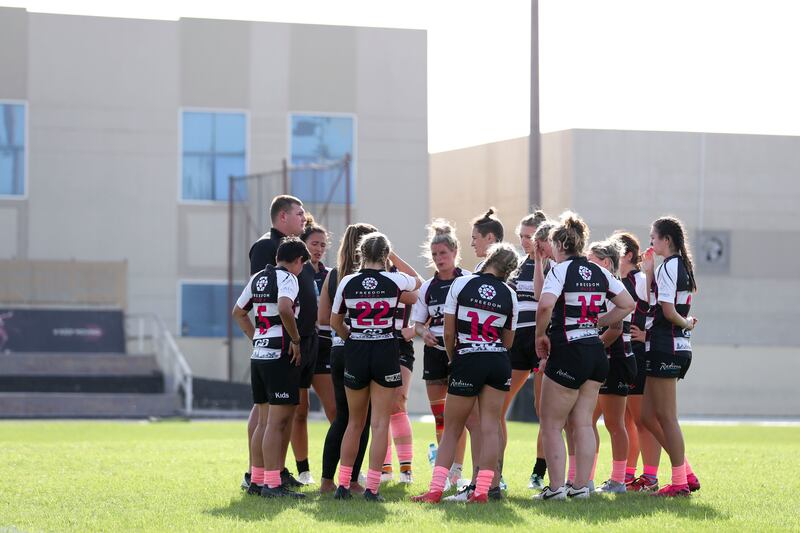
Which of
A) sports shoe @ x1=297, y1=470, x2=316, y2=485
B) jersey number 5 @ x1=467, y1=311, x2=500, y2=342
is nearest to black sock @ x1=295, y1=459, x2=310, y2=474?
sports shoe @ x1=297, y1=470, x2=316, y2=485

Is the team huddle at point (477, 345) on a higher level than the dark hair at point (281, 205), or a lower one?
lower

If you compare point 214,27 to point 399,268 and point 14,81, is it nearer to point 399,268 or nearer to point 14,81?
point 14,81

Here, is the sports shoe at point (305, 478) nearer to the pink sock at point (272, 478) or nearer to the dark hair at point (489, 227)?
the pink sock at point (272, 478)

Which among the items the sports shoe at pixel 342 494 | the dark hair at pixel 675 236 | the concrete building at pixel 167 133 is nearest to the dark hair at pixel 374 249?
the sports shoe at pixel 342 494

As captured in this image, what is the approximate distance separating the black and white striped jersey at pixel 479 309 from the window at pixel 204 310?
975 inches

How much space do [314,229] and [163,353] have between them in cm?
2163

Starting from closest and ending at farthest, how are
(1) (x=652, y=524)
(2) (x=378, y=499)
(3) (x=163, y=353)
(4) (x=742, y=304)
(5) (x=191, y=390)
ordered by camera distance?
(1) (x=652, y=524) < (2) (x=378, y=499) < (5) (x=191, y=390) < (3) (x=163, y=353) < (4) (x=742, y=304)

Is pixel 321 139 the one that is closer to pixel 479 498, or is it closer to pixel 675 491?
pixel 675 491

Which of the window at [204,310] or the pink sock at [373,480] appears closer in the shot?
the pink sock at [373,480]

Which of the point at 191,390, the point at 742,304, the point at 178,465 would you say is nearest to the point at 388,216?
the point at 191,390

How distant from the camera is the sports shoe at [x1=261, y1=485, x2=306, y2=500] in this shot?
927cm

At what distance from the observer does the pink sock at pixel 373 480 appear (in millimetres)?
9000

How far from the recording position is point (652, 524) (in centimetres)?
788

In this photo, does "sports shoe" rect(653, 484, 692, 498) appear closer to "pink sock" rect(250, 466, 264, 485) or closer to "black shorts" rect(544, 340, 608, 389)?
"black shorts" rect(544, 340, 608, 389)
